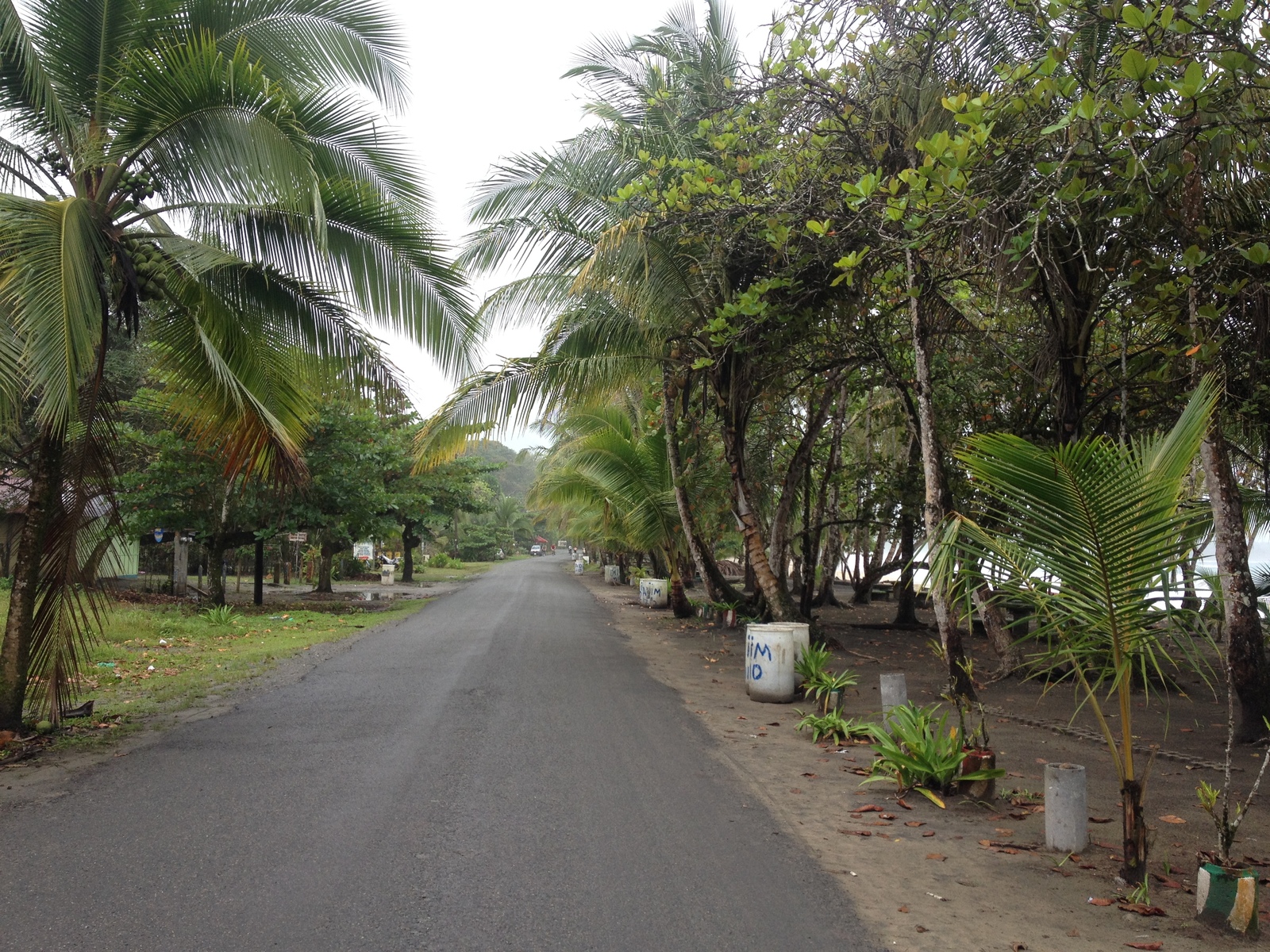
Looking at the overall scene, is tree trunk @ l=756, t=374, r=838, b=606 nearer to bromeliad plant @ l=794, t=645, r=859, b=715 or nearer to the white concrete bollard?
bromeliad plant @ l=794, t=645, r=859, b=715

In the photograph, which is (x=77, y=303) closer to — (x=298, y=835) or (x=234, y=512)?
(x=298, y=835)

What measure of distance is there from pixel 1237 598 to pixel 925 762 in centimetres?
349

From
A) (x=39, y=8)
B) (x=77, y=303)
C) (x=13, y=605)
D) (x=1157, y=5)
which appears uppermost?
(x=39, y=8)

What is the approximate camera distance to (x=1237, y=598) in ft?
23.8

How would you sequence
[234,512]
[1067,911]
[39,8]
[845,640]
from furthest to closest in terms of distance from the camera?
[234,512]
[845,640]
[39,8]
[1067,911]

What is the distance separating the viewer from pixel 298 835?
4.68 m

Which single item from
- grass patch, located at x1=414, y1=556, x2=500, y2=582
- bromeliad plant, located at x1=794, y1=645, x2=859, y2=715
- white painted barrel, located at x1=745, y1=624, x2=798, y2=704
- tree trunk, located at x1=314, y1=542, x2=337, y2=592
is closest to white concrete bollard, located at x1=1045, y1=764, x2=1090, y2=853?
bromeliad plant, located at x1=794, y1=645, x2=859, y2=715

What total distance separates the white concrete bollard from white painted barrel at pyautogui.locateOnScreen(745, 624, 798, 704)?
4.84 metres

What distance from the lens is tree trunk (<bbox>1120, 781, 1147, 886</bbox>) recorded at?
4.19 meters

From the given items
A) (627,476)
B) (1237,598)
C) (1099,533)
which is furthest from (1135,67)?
(627,476)

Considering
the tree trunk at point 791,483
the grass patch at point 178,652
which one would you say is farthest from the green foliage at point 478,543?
the tree trunk at point 791,483

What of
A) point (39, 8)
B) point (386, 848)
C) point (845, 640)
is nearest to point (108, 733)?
point (386, 848)

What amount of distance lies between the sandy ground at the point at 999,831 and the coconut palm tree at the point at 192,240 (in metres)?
4.52

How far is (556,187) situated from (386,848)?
9.93m
